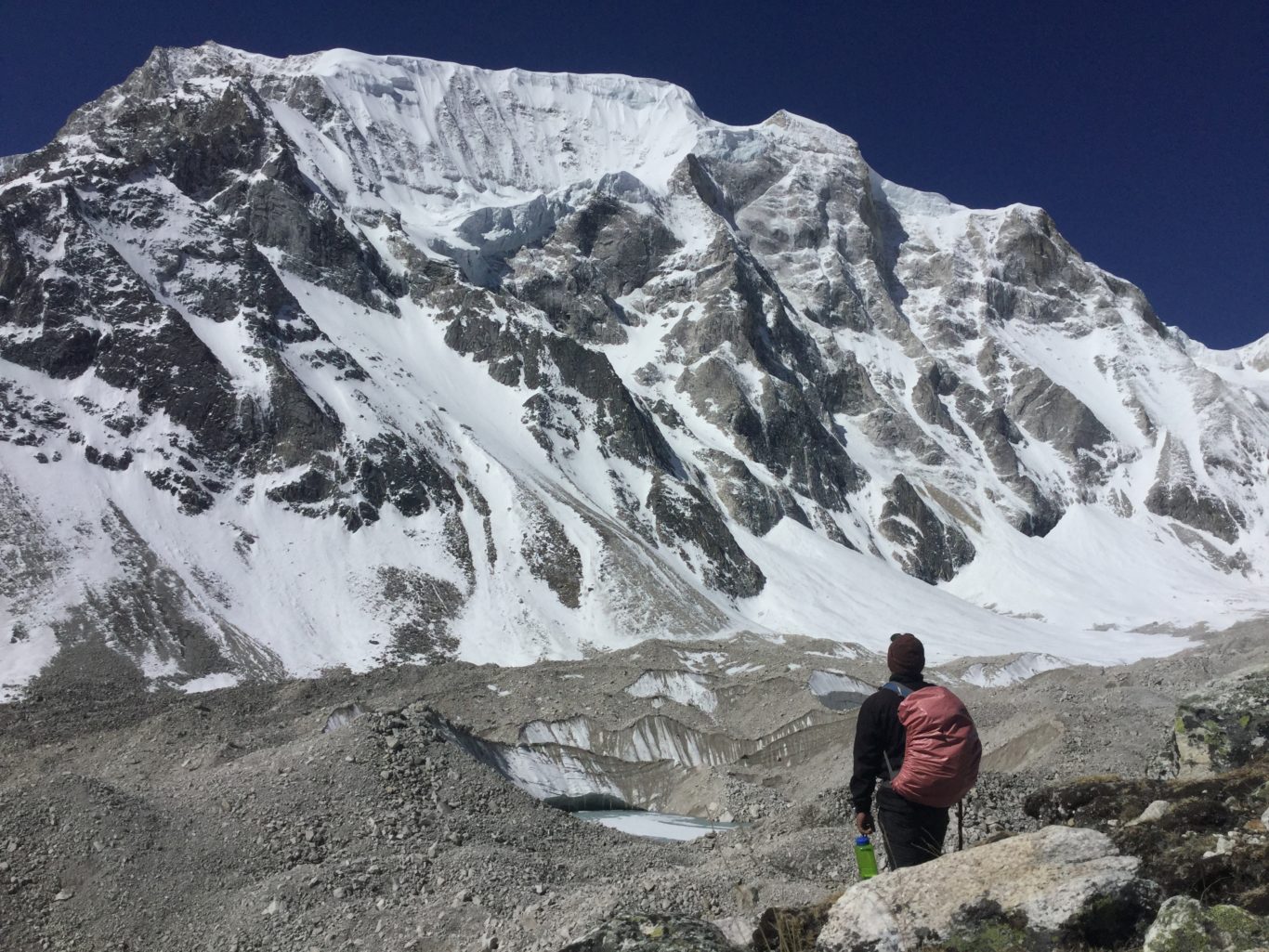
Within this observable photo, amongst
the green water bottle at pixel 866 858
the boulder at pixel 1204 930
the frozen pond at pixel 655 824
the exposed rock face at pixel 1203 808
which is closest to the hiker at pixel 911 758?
the green water bottle at pixel 866 858

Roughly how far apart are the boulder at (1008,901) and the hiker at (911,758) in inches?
40.3

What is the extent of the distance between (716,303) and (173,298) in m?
78.9

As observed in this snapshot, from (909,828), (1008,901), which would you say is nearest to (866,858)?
(909,828)

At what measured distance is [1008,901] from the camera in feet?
19.5

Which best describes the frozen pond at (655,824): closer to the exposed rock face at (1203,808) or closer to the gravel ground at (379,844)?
the gravel ground at (379,844)

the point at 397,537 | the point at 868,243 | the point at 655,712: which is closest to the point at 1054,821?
the point at 655,712

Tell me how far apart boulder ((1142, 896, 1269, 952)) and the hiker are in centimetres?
214

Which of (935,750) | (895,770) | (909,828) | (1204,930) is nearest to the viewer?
(1204,930)

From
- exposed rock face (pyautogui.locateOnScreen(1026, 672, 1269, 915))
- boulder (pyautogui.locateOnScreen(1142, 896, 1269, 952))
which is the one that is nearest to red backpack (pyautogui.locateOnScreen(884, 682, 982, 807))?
exposed rock face (pyautogui.locateOnScreen(1026, 672, 1269, 915))

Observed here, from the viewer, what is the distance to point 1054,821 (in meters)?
10.1

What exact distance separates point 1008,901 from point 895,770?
197 centimetres

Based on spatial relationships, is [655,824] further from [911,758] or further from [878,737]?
[911,758]

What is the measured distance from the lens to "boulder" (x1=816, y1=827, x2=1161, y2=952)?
5707mm

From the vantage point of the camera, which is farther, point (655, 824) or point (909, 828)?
point (655, 824)
